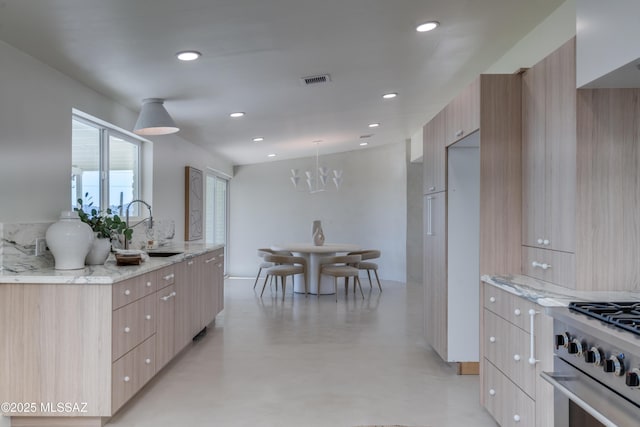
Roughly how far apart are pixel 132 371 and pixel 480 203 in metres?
2.45

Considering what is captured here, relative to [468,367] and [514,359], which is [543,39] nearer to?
[514,359]

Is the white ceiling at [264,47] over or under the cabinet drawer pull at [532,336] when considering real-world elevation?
over

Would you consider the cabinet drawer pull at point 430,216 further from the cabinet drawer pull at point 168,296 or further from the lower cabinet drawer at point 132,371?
the lower cabinet drawer at point 132,371

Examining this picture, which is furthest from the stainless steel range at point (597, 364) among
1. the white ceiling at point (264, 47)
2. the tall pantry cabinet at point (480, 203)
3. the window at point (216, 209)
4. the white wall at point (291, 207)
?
the white wall at point (291, 207)

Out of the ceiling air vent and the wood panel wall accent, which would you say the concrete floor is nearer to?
the wood panel wall accent

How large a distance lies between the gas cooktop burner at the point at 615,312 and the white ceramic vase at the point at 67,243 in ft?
9.02

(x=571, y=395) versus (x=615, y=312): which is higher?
(x=615, y=312)

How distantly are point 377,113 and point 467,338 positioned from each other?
11.3ft

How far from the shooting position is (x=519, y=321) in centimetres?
215

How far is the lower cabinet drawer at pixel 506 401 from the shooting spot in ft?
6.76

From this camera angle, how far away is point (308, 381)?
326 centimetres

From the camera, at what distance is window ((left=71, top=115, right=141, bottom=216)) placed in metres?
3.58

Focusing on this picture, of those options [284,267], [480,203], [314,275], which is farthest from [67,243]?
[314,275]

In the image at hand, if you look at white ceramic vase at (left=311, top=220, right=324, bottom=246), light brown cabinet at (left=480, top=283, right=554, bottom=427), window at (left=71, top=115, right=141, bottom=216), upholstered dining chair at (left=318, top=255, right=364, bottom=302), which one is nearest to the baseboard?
Result: light brown cabinet at (left=480, top=283, right=554, bottom=427)
